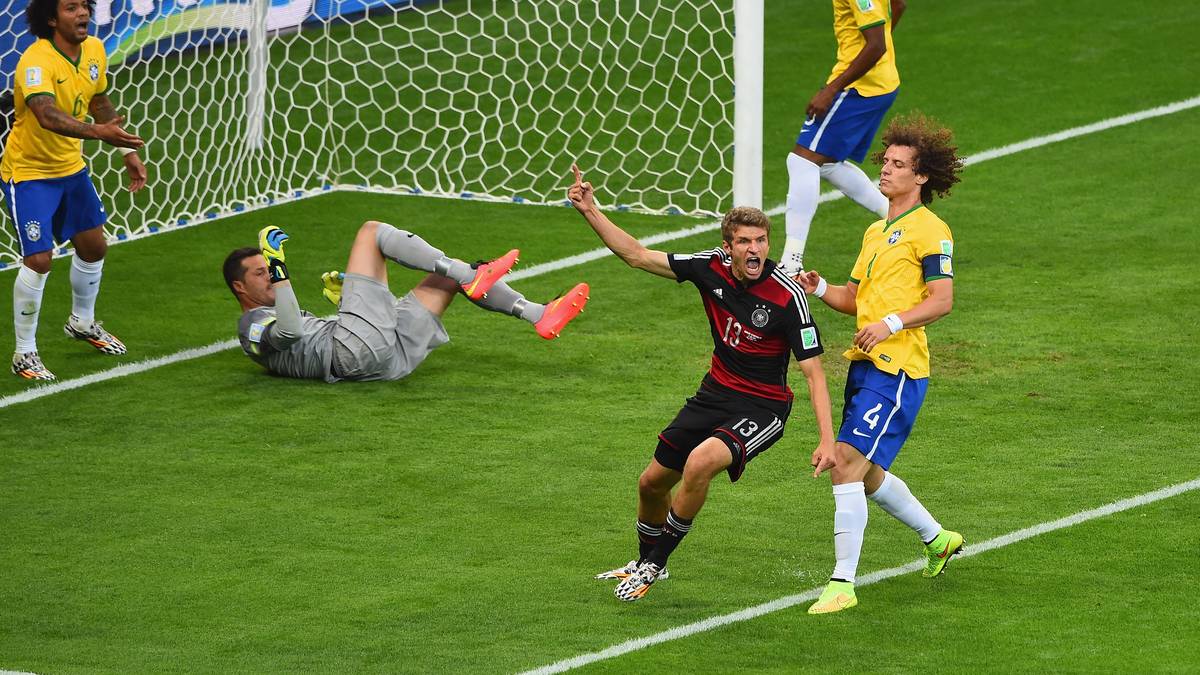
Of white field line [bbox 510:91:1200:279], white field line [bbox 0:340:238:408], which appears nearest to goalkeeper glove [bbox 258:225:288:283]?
white field line [bbox 0:340:238:408]

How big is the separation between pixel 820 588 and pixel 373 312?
3.41 meters

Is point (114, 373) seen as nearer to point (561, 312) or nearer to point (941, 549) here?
point (561, 312)

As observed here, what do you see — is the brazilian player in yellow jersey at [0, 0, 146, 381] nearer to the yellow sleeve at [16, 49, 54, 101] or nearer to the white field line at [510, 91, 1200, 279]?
the yellow sleeve at [16, 49, 54, 101]

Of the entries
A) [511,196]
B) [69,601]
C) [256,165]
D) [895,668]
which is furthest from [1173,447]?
[256,165]

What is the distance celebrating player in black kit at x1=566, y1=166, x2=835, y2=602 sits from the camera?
21.4 ft

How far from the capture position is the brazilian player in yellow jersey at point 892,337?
21.4 feet

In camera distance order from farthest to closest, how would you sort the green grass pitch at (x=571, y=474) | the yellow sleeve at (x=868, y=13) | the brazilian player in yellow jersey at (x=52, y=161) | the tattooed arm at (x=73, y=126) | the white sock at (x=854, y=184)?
the white sock at (x=854, y=184), the yellow sleeve at (x=868, y=13), the brazilian player in yellow jersey at (x=52, y=161), the tattooed arm at (x=73, y=126), the green grass pitch at (x=571, y=474)

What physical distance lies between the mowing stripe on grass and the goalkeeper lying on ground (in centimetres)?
294

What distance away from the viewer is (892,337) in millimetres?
6645

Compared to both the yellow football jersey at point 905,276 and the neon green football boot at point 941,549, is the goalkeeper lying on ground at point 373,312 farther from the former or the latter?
the neon green football boot at point 941,549

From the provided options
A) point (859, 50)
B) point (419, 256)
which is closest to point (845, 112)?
point (859, 50)

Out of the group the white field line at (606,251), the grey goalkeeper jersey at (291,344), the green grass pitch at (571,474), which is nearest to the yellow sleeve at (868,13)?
the green grass pitch at (571,474)

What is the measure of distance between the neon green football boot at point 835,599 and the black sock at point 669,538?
52cm

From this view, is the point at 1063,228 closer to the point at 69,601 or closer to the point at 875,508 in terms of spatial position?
the point at 875,508
